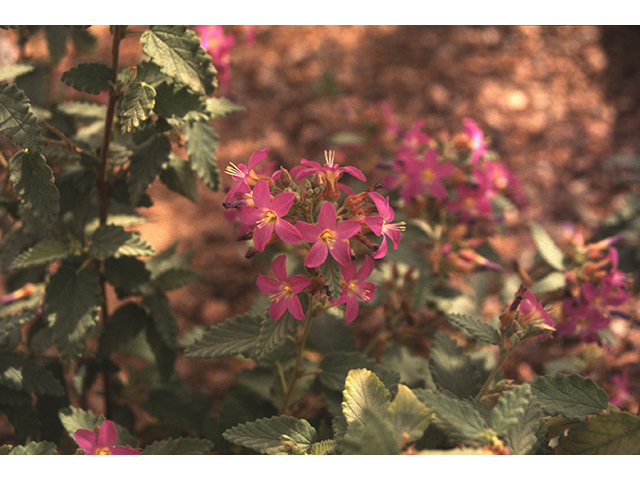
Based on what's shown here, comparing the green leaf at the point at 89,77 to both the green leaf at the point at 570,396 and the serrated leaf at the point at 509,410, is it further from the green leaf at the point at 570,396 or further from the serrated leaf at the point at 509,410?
the green leaf at the point at 570,396

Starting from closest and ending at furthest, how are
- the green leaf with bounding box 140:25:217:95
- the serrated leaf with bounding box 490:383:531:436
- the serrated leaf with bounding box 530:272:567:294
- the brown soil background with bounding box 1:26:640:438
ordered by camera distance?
the serrated leaf with bounding box 490:383:531:436 < the green leaf with bounding box 140:25:217:95 < the serrated leaf with bounding box 530:272:567:294 < the brown soil background with bounding box 1:26:640:438

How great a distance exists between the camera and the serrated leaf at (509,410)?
2.85ft

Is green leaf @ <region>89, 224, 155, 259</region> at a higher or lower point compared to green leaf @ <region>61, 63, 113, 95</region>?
lower

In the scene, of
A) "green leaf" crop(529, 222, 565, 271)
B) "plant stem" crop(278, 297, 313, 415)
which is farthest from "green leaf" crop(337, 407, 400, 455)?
"green leaf" crop(529, 222, 565, 271)

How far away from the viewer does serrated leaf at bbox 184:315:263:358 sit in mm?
1077

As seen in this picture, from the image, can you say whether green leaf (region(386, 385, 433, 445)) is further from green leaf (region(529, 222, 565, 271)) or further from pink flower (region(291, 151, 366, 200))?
green leaf (region(529, 222, 565, 271))

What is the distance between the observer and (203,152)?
1263mm

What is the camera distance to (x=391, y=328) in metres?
1.84

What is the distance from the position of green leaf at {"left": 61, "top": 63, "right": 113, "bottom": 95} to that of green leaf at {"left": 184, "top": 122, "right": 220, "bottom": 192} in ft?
0.70

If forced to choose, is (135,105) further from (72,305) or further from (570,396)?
(570,396)

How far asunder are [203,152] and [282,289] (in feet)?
1.45

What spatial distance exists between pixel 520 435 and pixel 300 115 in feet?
8.98

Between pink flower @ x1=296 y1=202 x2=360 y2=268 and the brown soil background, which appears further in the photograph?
the brown soil background

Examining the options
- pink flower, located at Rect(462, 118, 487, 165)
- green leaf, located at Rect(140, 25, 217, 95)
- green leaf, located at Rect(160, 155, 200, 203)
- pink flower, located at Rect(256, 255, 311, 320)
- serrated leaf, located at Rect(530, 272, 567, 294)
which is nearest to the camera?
pink flower, located at Rect(256, 255, 311, 320)
